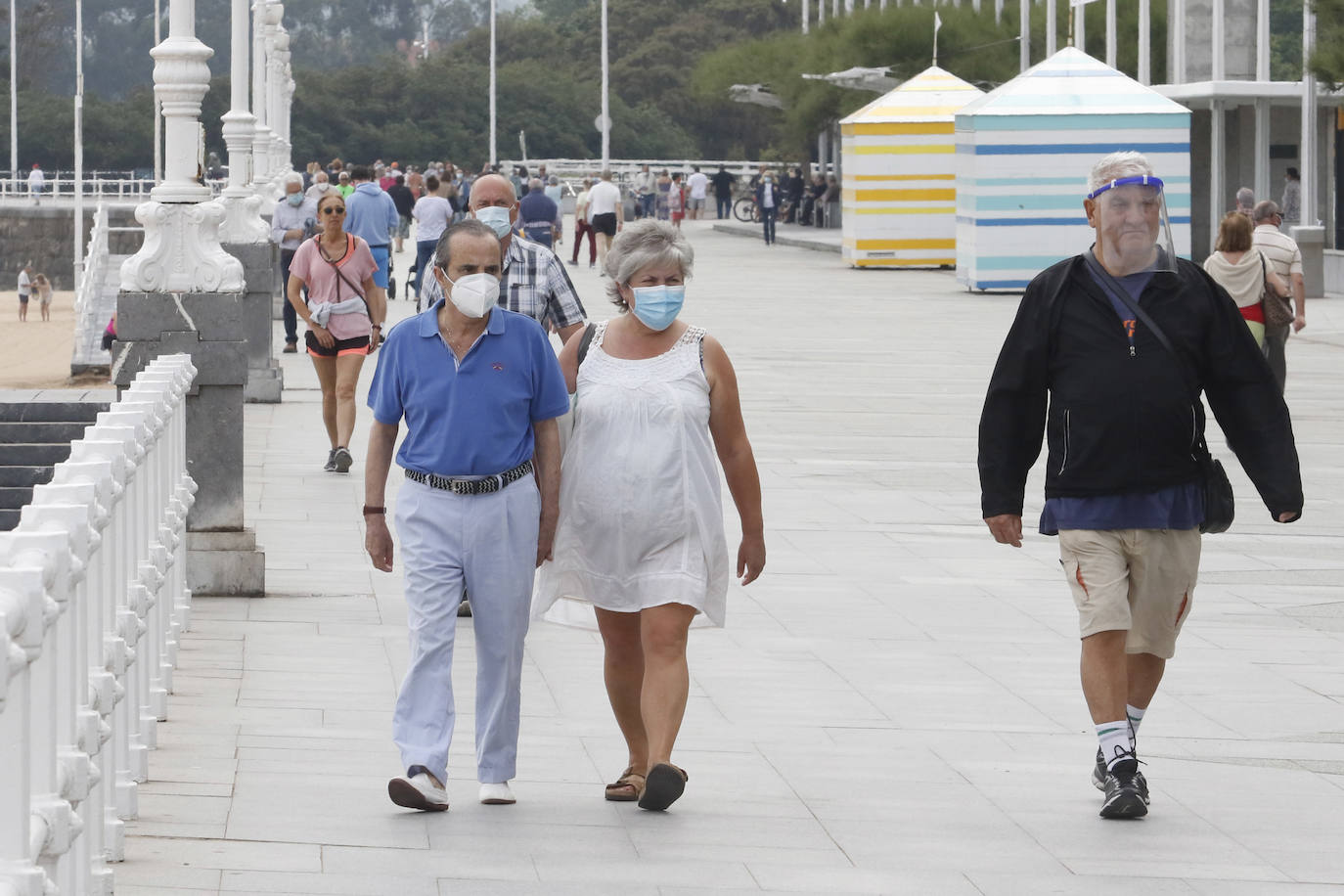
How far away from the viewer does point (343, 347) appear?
1292cm

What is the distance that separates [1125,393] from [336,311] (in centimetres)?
763

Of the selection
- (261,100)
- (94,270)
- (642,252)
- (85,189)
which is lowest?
(642,252)

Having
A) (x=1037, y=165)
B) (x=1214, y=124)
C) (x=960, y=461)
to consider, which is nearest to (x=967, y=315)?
(x=1037, y=165)

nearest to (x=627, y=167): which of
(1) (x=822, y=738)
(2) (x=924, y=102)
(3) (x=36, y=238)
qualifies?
(3) (x=36, y=238)

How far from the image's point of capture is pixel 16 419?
12.7 m

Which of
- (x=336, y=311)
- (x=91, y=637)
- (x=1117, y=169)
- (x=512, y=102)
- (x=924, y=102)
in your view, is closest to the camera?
(x=91, y=637)

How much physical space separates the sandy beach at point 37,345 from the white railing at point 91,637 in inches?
954

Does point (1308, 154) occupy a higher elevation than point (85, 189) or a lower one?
lower

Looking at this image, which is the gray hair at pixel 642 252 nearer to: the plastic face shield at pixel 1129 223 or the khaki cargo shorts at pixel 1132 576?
the plastic face shield at pixel 1129 223

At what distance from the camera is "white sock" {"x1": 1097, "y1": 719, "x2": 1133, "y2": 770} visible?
5.81 metres

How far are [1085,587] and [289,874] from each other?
2121 millimetres

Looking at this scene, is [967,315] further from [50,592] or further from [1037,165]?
[50,592]

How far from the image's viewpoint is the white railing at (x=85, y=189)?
79.9m

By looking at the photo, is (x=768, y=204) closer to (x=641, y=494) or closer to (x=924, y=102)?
(x=924, y=102)
